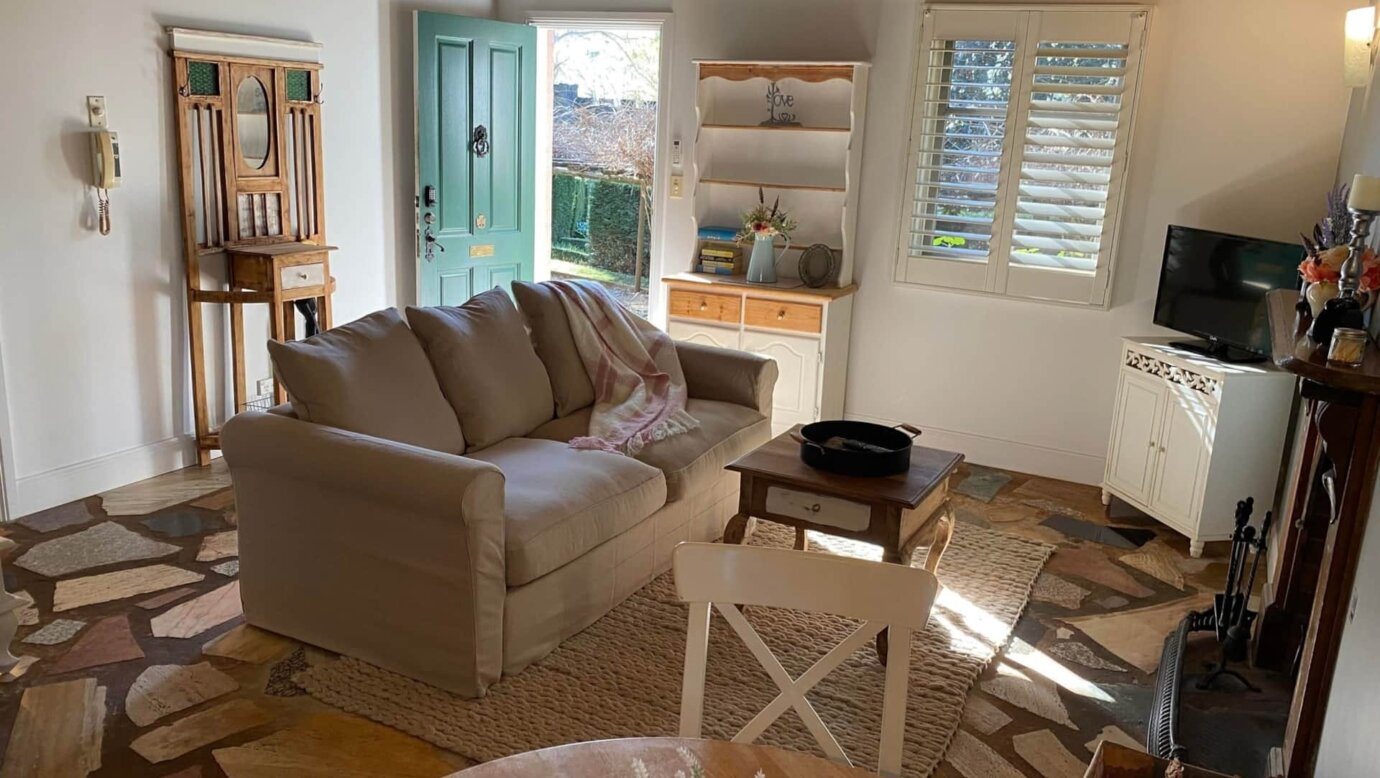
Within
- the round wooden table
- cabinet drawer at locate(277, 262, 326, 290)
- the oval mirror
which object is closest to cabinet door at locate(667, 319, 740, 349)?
cabinet drawer at locate(277, 262, 326, 290)

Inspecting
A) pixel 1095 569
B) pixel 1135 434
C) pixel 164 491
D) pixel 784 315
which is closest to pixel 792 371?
pixel 784 315

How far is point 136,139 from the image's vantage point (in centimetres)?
416

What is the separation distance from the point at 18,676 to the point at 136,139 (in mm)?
2265

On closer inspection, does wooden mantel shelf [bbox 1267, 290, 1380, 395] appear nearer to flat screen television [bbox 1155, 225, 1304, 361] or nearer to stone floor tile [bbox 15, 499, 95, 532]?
flat screen television [bbox 1155, 225, 1304, 361]

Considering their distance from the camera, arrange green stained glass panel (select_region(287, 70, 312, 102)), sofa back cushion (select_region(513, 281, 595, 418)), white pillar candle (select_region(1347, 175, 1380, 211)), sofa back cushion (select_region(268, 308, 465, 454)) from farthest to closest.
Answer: green stained glass panel (select_region(287, 70, 312, 102))
sofa back cushion (select_region(513, 281, 595, 418))
sofa back cushion (select_region(268, 308, 465, 454))
white pillar candle (select_region(1347, 175, 1380, 211))

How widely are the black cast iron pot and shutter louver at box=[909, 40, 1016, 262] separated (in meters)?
1.88

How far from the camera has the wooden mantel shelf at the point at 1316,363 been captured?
2.01 meters

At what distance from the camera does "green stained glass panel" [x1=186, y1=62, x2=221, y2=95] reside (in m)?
4.30

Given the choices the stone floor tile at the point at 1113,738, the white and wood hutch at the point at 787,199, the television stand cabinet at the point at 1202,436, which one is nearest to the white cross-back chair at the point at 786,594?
the stone floor tile at the point at 1113,738

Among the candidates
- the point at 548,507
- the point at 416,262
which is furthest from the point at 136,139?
the point at 548,507

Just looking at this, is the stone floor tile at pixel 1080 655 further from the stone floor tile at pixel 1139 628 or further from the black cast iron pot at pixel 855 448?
the black cast iron pot at pixel 855 448

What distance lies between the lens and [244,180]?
4.58 meters

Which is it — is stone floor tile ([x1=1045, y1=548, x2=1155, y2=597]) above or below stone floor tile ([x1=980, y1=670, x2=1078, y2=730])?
above

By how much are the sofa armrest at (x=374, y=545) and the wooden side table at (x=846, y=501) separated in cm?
82
